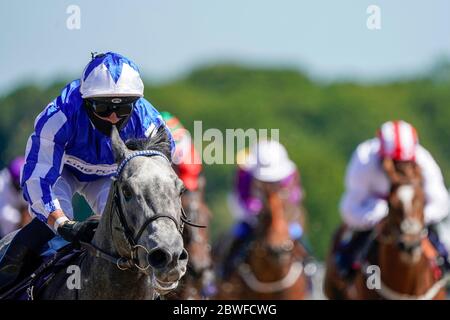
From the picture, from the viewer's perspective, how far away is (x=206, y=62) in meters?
95.1

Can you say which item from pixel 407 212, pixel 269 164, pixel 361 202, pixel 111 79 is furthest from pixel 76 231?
pixel 269 164

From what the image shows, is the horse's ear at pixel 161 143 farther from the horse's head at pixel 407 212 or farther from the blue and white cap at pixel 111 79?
the horse's head at pixel 407 212

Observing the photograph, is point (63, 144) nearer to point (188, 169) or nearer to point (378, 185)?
point (378, 185)

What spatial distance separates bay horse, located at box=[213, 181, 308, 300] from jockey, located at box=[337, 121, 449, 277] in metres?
1.76

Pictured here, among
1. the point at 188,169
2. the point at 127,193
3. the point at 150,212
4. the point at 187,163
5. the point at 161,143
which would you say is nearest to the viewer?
the point at 150,212

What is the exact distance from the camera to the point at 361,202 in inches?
505

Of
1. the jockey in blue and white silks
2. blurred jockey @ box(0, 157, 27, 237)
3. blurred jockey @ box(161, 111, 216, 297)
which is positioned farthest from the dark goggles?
blurred jockey @ box(0, 157, 27, 237)

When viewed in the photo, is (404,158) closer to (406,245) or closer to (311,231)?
(406,245)

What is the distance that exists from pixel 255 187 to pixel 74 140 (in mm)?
8020

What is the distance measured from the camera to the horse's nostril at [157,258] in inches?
262

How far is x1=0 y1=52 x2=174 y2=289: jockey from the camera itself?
7602 mm

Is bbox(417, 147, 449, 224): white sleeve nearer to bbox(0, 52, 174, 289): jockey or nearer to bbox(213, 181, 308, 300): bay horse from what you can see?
bbox(213, 181, 308, 300): bay horse

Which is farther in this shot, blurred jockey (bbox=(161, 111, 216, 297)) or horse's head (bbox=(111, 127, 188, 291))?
blurred jockey (bbox=(161, 111, 216, 297))
